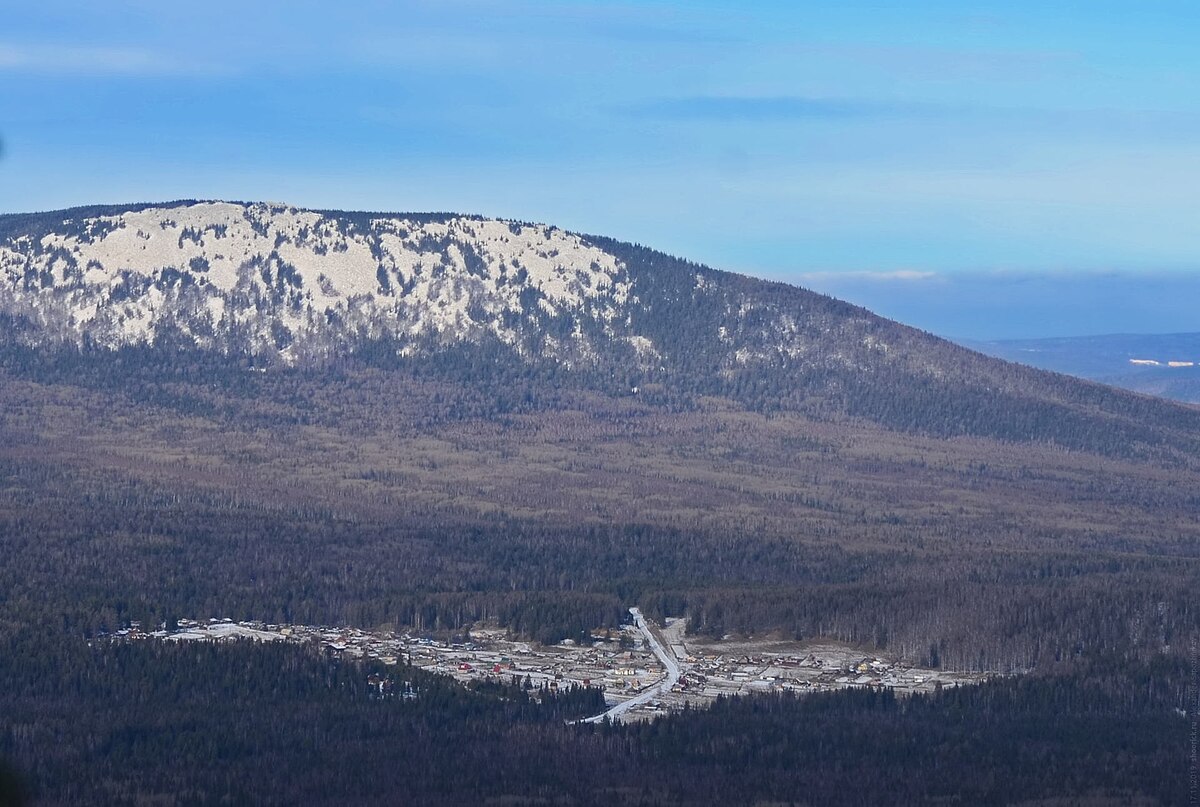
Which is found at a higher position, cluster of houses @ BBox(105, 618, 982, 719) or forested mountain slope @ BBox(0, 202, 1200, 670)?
forested mountain slope @ BBox(0, 202, 1200, 670)

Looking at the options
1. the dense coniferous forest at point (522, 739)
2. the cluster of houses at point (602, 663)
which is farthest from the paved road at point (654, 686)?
the dense coniferous forest at point (522, 739)

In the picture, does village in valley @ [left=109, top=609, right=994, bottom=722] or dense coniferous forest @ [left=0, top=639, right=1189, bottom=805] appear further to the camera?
village in valley @ [left=109, top=609, right=994, bottom=722]

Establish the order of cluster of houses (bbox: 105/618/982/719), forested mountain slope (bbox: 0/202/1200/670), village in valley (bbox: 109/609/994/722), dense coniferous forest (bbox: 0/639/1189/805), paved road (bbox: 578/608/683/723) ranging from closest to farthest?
1. dense coniferous forest (bbox: 0/639/1189/805)
2. paved road (bbox: 578/608/683/723)
3. village in valley (bbox: 109/609/994/722)
4. cluster of houses (bbox: 105/618/982/719)
5. forested mountain slope (bbox: 0/202/1200/670)

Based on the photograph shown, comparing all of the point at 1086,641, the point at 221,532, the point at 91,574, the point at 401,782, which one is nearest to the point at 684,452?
the point at 221,532

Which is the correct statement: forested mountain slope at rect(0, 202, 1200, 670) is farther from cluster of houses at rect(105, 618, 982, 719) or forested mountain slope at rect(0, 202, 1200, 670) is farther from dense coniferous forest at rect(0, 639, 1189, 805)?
dense coniferous forest at rect(0, 639, 1189, 805)

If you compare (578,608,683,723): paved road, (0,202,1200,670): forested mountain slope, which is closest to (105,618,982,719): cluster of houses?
(578,608,683,723): paved road

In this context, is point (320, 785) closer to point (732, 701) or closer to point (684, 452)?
point (732, 701)

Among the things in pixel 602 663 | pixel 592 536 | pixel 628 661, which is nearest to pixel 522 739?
pixel 602 663
